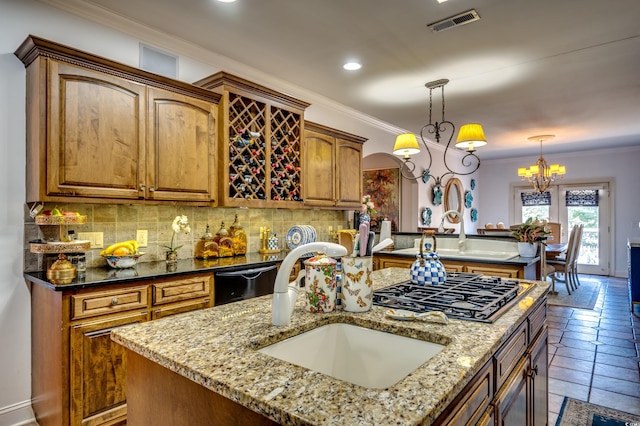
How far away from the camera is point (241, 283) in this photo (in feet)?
9.07

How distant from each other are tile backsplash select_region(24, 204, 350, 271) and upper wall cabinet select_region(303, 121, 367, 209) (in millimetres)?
409

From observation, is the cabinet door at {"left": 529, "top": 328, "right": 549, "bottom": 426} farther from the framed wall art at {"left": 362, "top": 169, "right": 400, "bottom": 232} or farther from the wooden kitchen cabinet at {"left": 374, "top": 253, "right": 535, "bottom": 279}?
the framed wall art at {"left": 362, "top": 169, "right": 400, "bottom": 232}

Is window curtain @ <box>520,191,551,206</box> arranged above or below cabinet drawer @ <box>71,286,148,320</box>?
above

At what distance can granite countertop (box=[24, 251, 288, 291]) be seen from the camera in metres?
2.00

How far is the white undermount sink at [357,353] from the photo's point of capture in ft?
3.81

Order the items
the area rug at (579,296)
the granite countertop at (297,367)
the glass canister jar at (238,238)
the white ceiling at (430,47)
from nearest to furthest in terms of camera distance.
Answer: the granite countertop at (297,367), the white ceiling at (430,47), the glass canister jar at (238,238), the area rug at (579,296)

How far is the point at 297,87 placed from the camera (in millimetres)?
4082

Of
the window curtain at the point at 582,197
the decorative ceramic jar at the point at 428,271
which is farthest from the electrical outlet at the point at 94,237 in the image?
the window curtain at the point at 582,197

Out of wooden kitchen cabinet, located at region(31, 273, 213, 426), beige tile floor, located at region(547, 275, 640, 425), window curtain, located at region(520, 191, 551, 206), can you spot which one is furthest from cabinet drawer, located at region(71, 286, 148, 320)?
window curtain, located at region(520, 191, 551, 206)

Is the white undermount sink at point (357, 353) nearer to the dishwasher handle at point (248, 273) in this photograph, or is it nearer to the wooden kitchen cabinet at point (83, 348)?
the wooden kitchen cabinet at point (83, 348)

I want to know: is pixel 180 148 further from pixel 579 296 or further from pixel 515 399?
pixel 579 296

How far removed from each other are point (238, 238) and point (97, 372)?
1.56m

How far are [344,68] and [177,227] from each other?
2.13m

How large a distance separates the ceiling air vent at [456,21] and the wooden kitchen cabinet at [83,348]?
8.59 ft
